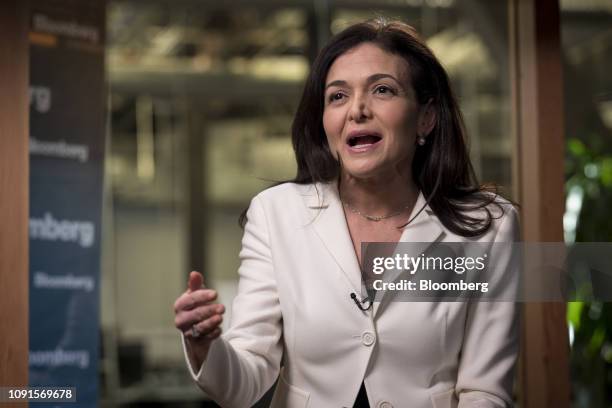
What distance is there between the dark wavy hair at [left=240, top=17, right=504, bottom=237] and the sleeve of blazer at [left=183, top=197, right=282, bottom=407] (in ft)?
0.64

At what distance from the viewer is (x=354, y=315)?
7.20 feet

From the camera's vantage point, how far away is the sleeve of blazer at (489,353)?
7.14 ft

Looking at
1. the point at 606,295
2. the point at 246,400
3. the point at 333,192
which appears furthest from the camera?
the point at 606,295

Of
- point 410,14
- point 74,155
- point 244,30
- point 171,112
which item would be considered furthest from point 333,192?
point 171,112

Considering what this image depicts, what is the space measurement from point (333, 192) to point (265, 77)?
7684mm

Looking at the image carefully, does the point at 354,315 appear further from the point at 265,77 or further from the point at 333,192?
the point at 265,77

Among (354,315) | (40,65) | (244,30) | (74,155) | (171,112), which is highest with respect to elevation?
(244,30)

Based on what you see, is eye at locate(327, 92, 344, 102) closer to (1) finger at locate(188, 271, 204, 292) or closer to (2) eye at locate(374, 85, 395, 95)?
(2) eye at locate(374, 85, 395, 95)

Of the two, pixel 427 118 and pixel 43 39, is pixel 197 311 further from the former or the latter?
pixel 43 39

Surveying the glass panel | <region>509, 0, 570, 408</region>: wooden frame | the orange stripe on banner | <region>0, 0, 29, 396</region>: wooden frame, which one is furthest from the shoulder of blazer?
the glass panel

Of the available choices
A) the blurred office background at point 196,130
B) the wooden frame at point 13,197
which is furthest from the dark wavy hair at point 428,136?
the blurred office background at point 196,130

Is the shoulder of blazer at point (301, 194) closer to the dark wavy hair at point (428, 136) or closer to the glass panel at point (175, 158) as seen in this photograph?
the dark wavy hair at point (428, 136)

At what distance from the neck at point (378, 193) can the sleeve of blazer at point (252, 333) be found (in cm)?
22

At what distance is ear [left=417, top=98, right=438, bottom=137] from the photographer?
2.38m
